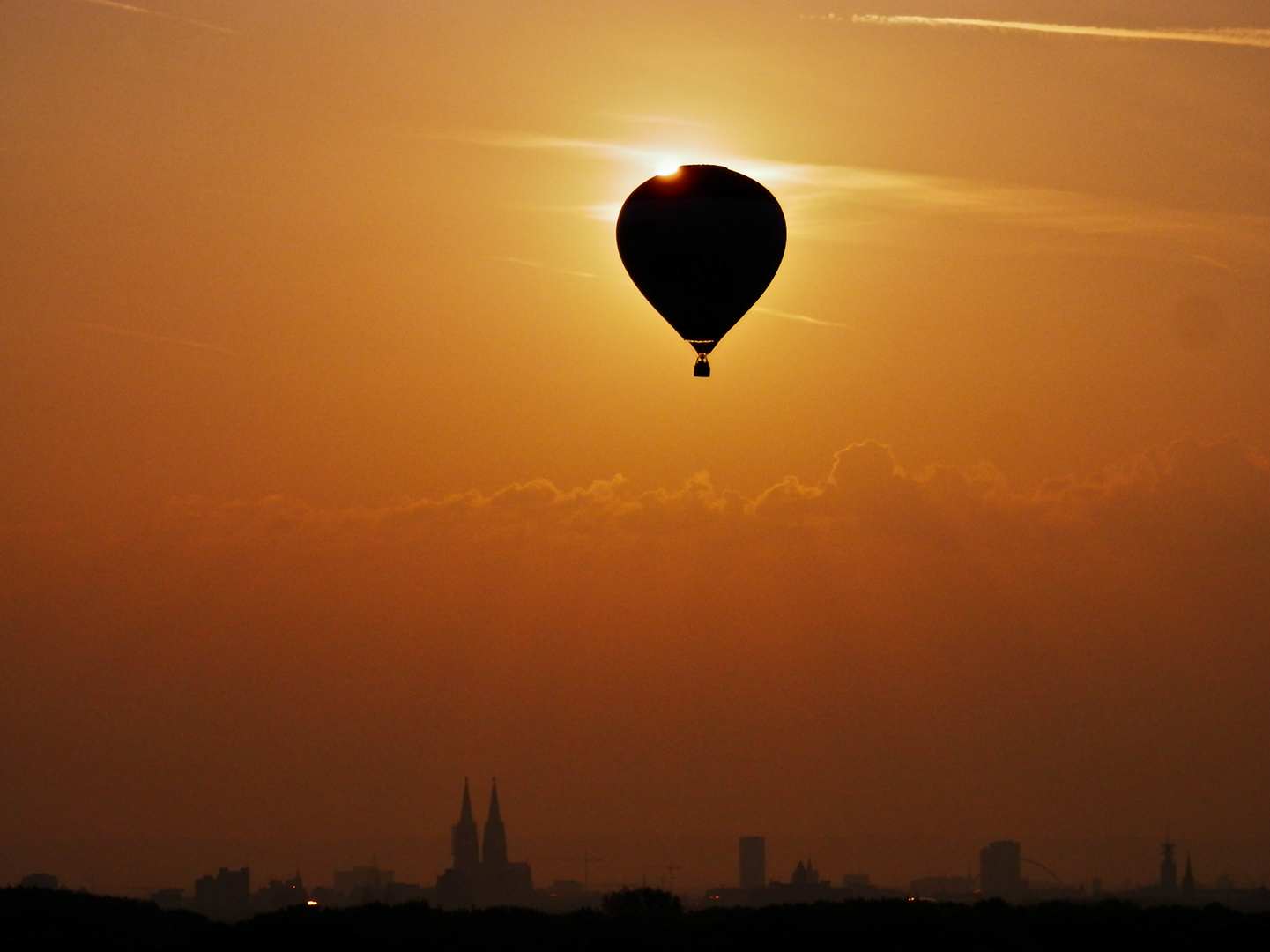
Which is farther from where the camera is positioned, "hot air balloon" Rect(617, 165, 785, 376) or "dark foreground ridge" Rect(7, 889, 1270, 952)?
"hot air balloon" Rect(617, 165, 785, 376)

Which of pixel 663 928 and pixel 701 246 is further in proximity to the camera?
pixel 701 246

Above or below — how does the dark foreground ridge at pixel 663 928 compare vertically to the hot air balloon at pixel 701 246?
below

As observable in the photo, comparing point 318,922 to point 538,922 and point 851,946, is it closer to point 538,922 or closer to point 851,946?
point 538,922

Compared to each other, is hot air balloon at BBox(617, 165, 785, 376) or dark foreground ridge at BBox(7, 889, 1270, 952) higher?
hot air balloon at BBox(617, 165, 785, 376)

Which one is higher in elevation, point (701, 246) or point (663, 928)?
point (701, 246)

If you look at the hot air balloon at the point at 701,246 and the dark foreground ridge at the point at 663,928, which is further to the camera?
the hot air balloon at the point at 701,246
